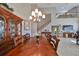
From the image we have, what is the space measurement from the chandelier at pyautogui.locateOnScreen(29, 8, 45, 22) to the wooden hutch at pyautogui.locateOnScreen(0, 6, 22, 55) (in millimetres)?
251

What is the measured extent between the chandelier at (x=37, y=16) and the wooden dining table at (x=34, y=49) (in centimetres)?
39

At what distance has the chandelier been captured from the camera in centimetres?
262

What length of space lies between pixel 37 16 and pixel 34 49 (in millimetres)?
635

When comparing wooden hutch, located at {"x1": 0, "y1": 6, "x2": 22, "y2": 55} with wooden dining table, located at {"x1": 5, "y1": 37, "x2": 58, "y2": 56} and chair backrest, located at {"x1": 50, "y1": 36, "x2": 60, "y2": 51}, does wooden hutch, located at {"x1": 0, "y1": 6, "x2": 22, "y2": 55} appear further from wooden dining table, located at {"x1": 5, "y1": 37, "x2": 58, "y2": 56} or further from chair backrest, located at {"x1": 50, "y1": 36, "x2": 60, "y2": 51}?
chair backrest, located at {"x1": 50, "y1": 36, "x2": 60, "y2": 51}

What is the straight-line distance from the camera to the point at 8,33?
8.32 ft

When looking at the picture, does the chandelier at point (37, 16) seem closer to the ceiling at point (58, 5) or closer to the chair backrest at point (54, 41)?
the ceiling at point (58, 5)

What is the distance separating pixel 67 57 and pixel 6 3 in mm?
1524

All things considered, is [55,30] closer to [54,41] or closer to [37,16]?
[54,41]

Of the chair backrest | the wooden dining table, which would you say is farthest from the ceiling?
the wooden dining table

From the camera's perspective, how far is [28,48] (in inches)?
103

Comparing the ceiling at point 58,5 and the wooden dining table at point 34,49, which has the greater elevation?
the ceiling at point 58,5

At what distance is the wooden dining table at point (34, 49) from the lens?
8.46ft

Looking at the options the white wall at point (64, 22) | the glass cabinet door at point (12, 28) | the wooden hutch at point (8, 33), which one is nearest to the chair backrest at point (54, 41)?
the white wall at point (64, 22)

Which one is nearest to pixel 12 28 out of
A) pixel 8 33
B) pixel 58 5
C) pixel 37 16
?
pixel 8 33
